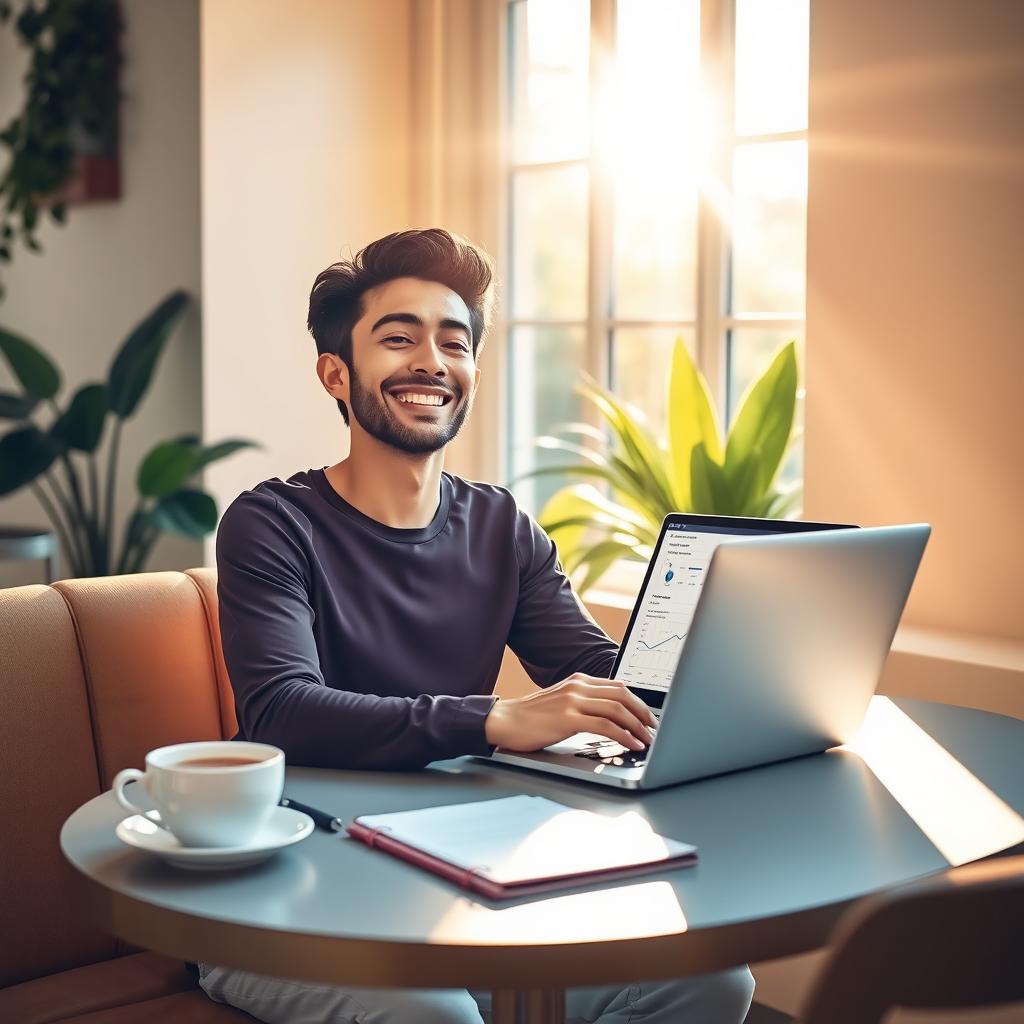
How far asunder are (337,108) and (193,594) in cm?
199

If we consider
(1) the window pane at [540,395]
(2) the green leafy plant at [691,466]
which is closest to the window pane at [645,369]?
(1) the window pane at [540,395]

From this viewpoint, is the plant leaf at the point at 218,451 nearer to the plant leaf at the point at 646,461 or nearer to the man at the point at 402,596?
the plant leaf at the point at 646,461

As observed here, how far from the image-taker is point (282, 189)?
3.44 m

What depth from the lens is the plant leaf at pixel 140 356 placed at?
3.52 m

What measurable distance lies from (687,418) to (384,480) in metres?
0.90

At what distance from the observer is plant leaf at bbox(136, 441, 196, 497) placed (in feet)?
11.0

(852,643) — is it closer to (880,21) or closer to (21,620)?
(21,620)

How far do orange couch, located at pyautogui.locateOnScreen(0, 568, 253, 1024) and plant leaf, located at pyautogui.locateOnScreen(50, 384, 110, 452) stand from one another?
73.8 inches

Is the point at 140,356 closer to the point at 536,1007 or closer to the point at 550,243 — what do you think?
the point at 550,243

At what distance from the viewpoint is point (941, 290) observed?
237cm

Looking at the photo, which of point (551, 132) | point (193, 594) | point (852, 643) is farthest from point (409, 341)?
point (551, 132)

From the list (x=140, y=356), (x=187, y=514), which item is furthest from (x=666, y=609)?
(x=140, y=356)

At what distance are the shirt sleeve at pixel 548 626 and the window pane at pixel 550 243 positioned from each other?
5.11ft

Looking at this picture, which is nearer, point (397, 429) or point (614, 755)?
point (614, 755)
